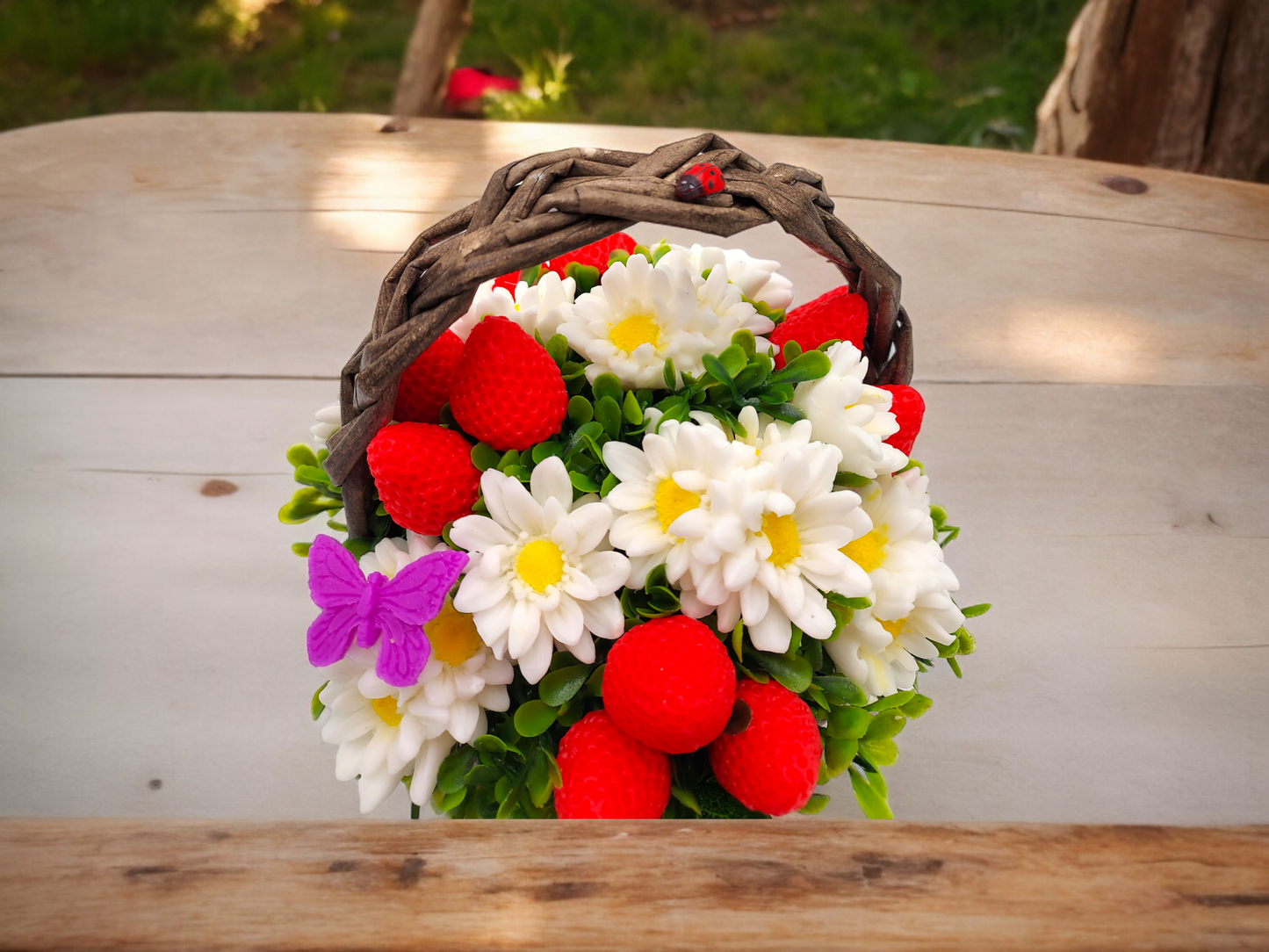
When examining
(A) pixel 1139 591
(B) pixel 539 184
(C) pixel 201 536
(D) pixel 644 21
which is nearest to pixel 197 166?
(C) pixel 201 536

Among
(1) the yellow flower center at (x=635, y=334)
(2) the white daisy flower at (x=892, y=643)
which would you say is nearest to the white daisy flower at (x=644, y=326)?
(1) the yellow flower center at (x=635, y=334)

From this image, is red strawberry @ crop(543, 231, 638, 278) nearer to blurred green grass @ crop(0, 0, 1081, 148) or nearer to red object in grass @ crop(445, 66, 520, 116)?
blurred green grass @ crop(0, 0, 1081, 148)

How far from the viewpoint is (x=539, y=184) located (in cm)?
57

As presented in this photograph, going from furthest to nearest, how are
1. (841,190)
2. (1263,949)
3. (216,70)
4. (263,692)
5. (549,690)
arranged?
(216,70), (841,190), (263,692), (549,690), (1263,949)

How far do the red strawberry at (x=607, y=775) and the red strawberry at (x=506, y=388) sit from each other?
0.19m

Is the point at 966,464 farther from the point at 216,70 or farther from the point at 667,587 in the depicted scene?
the point at 216,70

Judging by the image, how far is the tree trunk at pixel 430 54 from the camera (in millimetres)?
2045

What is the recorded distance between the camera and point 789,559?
596 millimetres

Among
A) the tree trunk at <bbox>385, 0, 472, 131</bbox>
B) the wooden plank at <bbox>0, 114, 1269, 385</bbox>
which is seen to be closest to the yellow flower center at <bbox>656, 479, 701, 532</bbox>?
the wooden plank at <bbox>0, 114, 1269, 385</bbox>

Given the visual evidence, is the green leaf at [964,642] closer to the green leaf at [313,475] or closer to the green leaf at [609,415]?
the green leaf at [609,415]

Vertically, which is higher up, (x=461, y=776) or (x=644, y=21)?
(x=644, y=21)

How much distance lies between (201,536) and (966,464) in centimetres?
80

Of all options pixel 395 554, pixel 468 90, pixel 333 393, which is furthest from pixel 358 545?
pixel 468 90

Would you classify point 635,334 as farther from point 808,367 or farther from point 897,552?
point 897,552
